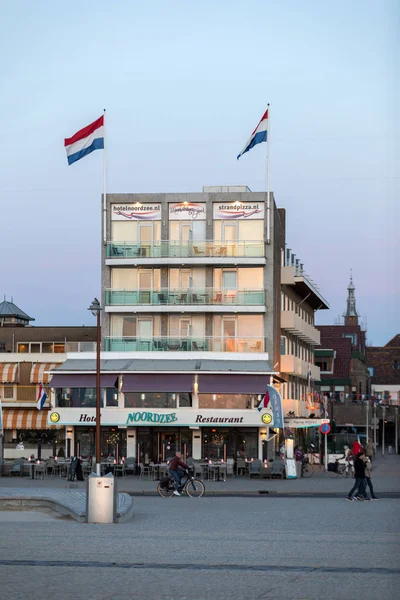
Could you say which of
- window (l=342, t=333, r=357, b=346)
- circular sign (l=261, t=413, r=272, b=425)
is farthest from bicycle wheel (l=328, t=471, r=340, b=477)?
window (l=342, t=333, r=357, b=346)

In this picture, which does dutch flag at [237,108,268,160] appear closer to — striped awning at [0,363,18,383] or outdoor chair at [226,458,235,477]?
outdoor chair at [226,458,235,477]

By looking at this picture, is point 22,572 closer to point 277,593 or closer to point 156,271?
point 277,593

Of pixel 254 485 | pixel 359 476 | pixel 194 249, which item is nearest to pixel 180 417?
pixel 194 249

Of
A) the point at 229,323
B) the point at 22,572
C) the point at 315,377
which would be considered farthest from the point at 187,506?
the point at 315,377

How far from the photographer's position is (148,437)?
2514 inches

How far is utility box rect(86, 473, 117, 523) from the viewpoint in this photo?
2694 cm

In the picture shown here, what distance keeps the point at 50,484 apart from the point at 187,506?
15082mm

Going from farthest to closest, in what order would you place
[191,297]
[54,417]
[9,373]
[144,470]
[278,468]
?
[9,373] < [191,297] < [54,417] < [144,470] < [278,468]

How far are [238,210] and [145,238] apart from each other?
5.75 metres

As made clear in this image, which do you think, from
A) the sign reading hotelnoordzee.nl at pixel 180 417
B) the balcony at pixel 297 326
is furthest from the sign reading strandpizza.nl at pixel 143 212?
the sign reading hotelnoordzee.nl at pixel 180 417

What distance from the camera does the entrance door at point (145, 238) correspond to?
219 ft

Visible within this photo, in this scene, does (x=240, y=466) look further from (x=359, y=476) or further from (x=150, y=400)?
(x=359, y=476)

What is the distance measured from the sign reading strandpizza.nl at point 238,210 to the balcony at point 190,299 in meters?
4.39

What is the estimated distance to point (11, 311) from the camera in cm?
8375
